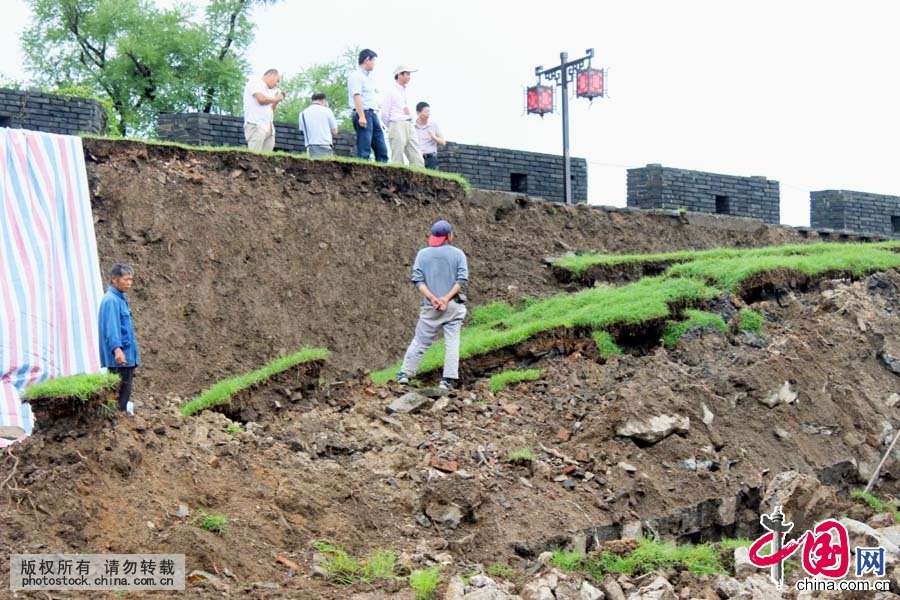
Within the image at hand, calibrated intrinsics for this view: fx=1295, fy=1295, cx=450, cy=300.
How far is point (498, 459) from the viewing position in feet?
34.0

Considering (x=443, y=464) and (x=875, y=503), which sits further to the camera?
(x=875, y=503)

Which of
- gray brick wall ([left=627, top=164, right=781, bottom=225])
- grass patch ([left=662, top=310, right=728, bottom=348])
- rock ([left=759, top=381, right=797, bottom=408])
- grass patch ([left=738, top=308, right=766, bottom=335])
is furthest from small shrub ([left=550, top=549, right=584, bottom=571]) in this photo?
gray brick wall ([left=627, top=164, right=781, bottom=225])

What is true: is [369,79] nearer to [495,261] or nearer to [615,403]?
[495,261]

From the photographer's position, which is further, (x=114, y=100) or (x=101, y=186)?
(x=114, y=100)

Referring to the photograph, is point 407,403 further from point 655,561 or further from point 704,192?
point 704,192

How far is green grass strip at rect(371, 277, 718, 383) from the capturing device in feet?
41.9

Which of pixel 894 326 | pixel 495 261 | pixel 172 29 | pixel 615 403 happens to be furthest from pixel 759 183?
pixel 172 29

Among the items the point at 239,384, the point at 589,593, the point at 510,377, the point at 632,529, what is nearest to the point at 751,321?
the point at 510,377

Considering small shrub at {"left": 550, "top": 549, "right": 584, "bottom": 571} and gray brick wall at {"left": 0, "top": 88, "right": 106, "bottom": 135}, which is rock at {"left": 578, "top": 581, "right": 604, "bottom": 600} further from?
gray brick wall at {"left": 0, "top": 88, "right": 106, "bottom": 135}

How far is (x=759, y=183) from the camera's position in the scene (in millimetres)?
21141

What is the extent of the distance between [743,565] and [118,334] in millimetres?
4851

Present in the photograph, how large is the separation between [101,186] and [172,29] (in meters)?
15.6

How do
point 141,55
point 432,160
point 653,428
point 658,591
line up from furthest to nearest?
point 141,55, point 432,160, point 653,428, point 658,591

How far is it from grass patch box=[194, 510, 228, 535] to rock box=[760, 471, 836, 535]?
14.3ft
